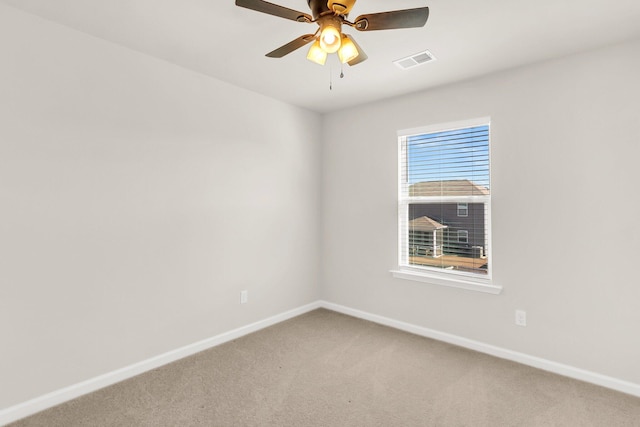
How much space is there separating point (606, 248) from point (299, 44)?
2.64m

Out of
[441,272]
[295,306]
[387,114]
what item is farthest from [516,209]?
[295,306]

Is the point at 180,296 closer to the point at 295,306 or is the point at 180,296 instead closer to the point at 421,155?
the point at 295,306

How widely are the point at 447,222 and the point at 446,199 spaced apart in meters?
0.23

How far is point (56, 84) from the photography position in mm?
2223

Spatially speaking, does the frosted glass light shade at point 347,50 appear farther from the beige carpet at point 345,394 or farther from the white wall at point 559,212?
the beige carpet at point 345,394

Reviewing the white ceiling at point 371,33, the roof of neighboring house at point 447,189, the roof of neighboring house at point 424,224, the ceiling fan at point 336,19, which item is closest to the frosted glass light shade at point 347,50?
the ceiling fan at point 336,19

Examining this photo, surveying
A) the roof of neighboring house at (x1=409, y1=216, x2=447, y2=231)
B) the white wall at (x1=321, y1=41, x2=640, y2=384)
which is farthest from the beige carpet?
the roof of neighboring house at (x1=409, y1=216, x2=447, y2=231)

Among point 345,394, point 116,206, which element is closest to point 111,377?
point 116,206

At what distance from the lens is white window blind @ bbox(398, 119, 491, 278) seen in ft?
10.2

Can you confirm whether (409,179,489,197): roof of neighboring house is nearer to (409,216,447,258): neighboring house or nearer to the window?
the window

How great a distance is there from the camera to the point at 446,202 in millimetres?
3338

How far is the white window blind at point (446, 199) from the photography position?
3.11m

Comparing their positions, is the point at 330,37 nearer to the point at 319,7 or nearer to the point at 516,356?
the point at 319,7

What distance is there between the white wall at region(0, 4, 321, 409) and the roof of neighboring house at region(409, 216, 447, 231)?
1567mm
